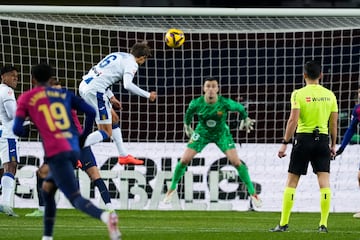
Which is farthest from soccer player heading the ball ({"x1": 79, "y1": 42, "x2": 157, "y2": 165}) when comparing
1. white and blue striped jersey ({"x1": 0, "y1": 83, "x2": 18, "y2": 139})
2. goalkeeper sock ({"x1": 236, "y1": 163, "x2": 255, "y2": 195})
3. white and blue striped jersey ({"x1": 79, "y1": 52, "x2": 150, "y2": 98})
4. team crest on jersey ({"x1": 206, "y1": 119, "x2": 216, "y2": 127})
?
goalkeeper sock ({"x1": 236, "y1": 163, "x2": 255, "y2": 195})

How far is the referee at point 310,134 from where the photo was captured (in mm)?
12711

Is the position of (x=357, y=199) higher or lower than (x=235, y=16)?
lower

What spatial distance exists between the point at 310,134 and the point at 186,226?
2.38 meters

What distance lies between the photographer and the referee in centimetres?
1271

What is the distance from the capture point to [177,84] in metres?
20.4

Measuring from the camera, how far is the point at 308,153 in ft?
41.7

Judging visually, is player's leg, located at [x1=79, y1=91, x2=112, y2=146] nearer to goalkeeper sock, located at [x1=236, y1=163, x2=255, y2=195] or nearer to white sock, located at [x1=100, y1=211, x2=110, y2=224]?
goalkeeper sock, located at [x1=236, y1=163, x2=255, y2=195]

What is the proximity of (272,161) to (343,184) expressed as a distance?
1366 mm

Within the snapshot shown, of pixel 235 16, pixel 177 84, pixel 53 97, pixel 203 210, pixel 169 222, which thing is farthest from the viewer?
pixel 177 84

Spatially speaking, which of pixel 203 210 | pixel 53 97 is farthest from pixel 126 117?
pixel 53 97

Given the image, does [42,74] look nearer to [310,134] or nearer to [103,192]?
[310,134]

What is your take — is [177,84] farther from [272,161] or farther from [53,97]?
[53,97]

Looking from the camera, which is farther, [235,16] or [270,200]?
[270,200]

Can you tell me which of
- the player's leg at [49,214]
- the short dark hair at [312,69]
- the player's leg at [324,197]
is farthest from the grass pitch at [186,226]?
the short dark hair at [312,69]
